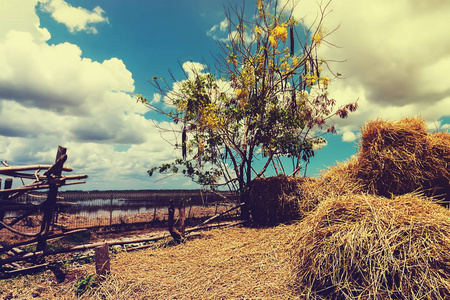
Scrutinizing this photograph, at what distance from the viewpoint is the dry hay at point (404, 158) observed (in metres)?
4.84

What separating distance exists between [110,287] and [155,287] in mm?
860

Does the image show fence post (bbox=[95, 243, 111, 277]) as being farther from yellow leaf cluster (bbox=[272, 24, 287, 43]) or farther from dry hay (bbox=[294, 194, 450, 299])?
yellow leaf cluster (bbox=[272, 24, 287, 43])

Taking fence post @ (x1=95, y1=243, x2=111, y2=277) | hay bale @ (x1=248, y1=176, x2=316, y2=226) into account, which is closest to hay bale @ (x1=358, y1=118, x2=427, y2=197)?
hay bale @ (x1=248, y1=176, x2=316, y2=226)

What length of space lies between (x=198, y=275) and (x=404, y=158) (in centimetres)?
440

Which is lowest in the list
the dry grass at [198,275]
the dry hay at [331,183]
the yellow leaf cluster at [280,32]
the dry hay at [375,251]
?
the dry grass at [198,275]

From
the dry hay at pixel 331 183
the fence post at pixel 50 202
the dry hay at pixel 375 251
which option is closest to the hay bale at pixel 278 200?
the dry hay at pixel 331 183

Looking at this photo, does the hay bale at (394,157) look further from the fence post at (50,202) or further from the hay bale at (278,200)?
the fence post at (50,202)

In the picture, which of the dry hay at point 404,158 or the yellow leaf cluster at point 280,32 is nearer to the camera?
the dry hay at point 404,158

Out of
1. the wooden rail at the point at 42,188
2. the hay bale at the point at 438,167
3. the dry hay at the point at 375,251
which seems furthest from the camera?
the wooden rail at the point at 42,188

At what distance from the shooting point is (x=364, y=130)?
5.62m

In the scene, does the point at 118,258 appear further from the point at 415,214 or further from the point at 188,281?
the point at 415,214

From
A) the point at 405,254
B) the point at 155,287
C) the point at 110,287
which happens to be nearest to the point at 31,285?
the point at 110,287

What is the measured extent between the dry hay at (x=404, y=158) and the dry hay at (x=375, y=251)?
135cm

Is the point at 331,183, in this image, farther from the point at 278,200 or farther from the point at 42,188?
the point at 42,188
